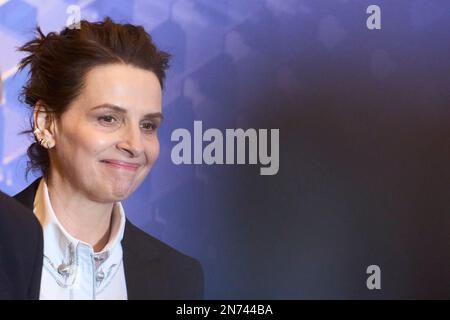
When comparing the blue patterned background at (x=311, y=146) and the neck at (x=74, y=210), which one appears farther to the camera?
the blue patterned background at (x=311, y=146)

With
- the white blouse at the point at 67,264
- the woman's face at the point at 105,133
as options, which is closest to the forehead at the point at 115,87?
the woman's face at the point at 105,133

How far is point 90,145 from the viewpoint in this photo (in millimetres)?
1445

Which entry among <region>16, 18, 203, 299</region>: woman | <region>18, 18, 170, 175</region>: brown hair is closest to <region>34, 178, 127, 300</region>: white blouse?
<region>16, 18, 203, 299</region>: woman

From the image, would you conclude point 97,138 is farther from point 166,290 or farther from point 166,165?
point 166,290

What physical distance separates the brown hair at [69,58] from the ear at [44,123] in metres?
0.01

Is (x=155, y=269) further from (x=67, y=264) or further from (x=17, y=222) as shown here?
(x=17, y=222)

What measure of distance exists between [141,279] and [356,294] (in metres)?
0.55

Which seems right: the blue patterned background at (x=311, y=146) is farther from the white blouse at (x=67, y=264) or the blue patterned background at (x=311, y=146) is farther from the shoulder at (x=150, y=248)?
the white blouse at (x=67, y=264)

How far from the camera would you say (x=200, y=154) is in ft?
5.31

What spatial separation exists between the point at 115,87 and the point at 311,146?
0.52 metres

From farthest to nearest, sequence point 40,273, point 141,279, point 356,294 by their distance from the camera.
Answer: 1. point 356,294
2. point 141,279
3. point 40,273

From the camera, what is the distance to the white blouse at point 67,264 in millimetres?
1452

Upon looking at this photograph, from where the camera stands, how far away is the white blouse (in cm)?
145
